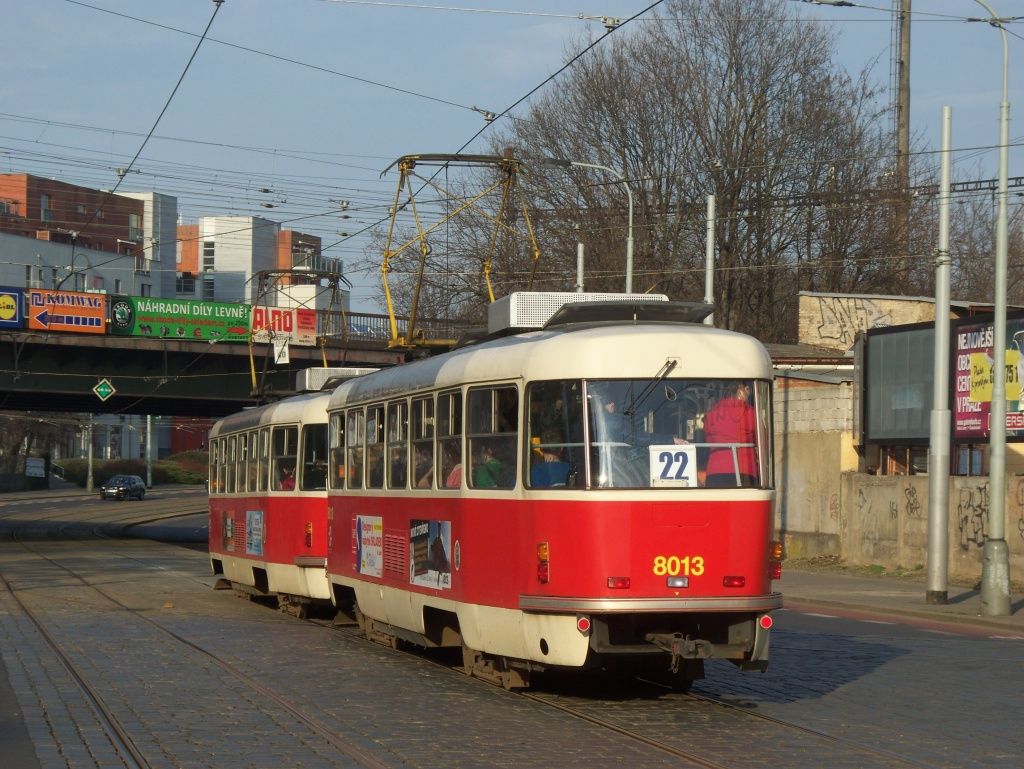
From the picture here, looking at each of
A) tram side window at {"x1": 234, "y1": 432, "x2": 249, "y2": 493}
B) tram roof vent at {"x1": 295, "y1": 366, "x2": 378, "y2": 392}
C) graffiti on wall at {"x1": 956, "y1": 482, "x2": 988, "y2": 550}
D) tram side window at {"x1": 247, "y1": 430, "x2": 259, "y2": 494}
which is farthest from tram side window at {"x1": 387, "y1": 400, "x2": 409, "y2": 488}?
graffiti on wall at {"x1": 956, "y1": 482, "x2": 988, "y2": 550}

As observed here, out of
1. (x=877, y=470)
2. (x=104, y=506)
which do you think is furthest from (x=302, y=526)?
(x=104, y=506)

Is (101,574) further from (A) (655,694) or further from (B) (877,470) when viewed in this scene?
(A) (655,694)

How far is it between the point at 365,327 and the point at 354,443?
34051 millimetres

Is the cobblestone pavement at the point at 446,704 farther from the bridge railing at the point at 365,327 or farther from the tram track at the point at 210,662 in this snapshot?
the bridge railing at the point at 365,327

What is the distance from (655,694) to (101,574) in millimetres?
18747

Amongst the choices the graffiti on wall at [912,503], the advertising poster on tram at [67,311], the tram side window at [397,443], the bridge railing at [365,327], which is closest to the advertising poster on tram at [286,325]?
the bridge railing at [365,327]

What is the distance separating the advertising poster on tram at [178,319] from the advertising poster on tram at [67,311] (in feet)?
1.99

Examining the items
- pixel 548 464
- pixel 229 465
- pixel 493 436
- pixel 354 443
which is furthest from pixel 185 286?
pixel 548 464

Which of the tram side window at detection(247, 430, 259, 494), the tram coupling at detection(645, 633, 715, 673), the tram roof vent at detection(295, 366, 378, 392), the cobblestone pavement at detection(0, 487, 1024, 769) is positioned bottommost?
the cobblestone pavement at detection(0, 487, 1024, 769)

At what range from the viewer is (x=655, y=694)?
12.1 m

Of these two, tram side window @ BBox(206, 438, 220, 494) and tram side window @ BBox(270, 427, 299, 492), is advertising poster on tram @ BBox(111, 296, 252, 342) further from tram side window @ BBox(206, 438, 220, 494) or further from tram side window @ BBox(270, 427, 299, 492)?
tram side window @ BBox(270, 427, 299, 492)

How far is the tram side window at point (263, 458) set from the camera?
21.1 m

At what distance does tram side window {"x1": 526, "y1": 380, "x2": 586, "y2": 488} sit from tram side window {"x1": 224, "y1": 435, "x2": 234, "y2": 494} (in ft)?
42.5

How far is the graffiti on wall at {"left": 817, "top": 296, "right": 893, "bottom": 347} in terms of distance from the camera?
39219 millimetres
